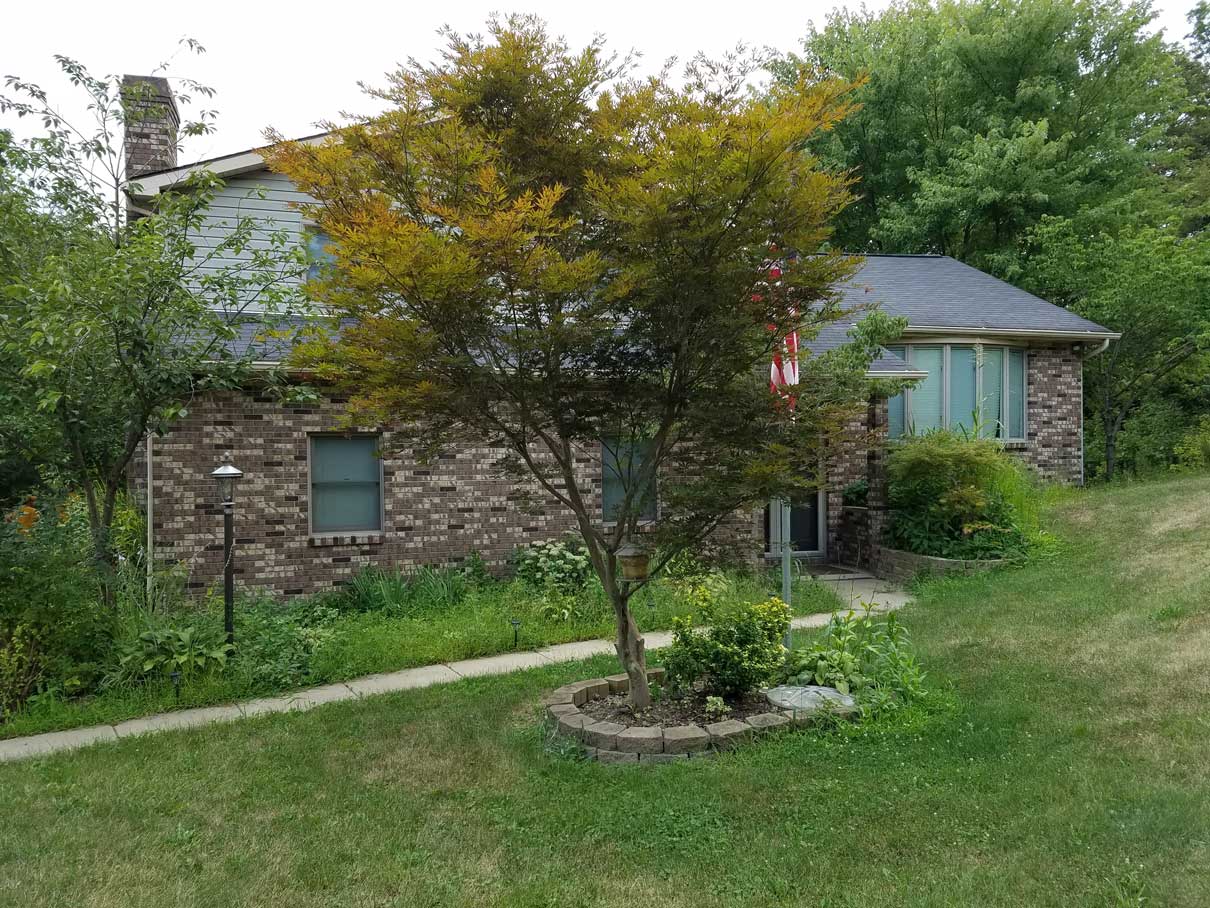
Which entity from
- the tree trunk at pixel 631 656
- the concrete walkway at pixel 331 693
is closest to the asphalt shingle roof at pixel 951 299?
the concrete walkway at pixel 331 693

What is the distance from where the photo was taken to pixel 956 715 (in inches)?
205

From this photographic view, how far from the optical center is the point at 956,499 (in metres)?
10.1

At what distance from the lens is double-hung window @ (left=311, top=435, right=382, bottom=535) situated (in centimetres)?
956

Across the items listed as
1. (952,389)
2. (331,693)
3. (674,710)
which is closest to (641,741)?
(674,710)

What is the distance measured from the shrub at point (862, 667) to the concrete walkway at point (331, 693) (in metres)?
1.83

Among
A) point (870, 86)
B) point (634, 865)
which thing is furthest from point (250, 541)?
point (870, 86)

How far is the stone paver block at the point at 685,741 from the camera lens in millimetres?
4836

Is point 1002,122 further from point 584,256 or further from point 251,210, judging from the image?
point 584,256

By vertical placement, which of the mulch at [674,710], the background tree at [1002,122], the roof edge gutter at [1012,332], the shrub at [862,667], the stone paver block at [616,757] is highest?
the background tree at [1002,122]

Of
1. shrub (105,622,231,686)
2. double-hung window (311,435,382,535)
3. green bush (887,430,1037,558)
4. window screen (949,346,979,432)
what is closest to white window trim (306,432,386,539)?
double-hung window (311,435,382,535)

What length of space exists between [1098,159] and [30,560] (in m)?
21.3

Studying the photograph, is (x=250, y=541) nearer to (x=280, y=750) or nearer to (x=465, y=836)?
(x=280, y=750)

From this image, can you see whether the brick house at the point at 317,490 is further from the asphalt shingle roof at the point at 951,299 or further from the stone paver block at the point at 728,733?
the stone paver block at the point at 728,733

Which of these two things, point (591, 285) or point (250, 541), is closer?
point (591, 285)
